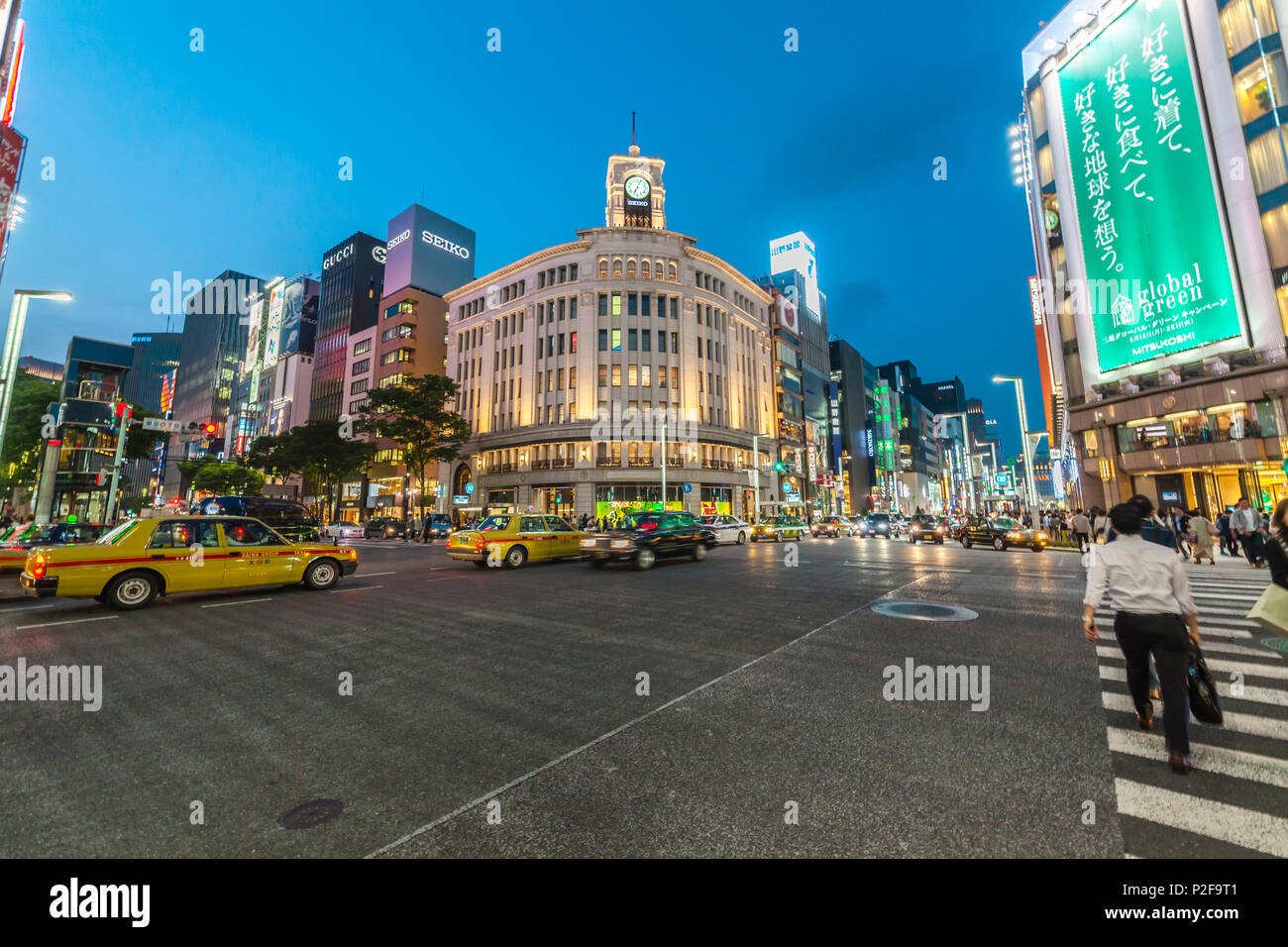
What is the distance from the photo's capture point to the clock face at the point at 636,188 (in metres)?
59.5

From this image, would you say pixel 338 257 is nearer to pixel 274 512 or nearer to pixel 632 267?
pixel 632 267

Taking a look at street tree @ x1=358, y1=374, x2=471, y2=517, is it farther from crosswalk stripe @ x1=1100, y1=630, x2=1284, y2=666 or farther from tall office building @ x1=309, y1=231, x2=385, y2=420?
crosswalk stripe @ x1=1100, y1=630, x2=1284, y2=666

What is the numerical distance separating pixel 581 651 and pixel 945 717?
401 cm

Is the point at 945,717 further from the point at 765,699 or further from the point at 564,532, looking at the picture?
the point at 564,532

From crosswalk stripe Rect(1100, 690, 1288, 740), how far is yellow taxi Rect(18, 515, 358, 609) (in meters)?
14.1

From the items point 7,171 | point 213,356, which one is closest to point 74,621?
point 7,171

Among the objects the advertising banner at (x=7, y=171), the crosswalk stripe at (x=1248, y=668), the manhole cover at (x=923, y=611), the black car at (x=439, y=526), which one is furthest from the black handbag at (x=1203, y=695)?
the advertising banner at (x=7, y=171)

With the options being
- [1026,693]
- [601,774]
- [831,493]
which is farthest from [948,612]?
[831,493]

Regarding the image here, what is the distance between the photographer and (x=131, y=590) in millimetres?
9391

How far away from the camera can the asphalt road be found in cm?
268

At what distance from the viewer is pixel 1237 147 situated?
25922mm

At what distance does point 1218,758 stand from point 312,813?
6.15 metres

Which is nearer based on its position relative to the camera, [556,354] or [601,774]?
[601,774]

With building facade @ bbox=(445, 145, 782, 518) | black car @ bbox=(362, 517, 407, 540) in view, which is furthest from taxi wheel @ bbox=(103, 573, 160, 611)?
building facade @ bbox=(445, 145, 782, 518)
